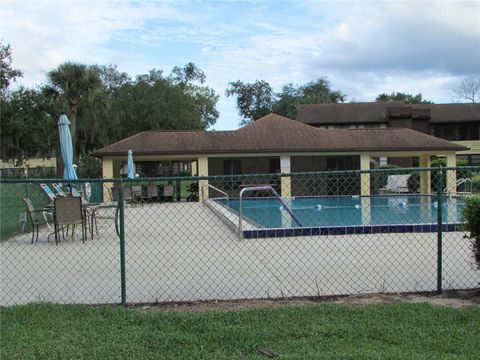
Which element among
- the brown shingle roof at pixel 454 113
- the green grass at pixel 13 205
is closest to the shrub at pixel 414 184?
the brown shingle roof at pixel 454 113

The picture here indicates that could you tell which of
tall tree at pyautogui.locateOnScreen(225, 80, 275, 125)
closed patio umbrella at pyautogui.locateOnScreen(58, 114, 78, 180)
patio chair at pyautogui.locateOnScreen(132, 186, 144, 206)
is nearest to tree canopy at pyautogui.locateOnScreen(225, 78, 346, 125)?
tall tree at pyautogui.locateOnScreen(225, 80, 275, 125)

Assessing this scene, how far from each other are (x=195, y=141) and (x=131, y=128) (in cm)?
1704

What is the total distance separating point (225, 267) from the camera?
23.7 feet

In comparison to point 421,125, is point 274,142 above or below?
below

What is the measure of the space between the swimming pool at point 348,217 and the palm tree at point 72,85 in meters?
13.2

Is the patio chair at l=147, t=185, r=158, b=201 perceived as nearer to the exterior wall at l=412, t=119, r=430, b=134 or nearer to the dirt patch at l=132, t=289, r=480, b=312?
the dirt patch at l=132, t=289, r=480, b=312

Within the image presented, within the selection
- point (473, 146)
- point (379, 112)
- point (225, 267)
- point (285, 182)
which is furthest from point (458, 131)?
point (225, 267)

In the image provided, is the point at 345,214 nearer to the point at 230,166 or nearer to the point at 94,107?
the point at 230,166

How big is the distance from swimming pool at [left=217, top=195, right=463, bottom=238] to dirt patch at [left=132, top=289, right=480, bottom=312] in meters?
3.31

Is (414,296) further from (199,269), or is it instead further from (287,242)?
(287,242)

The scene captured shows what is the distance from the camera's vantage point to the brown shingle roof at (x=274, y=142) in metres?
25.4

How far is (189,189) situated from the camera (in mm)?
25656

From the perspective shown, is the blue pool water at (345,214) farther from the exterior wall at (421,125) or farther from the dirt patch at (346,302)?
the exterior wall at (421,125)

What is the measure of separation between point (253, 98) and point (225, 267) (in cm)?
5353
